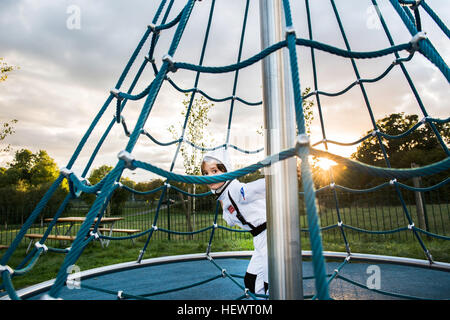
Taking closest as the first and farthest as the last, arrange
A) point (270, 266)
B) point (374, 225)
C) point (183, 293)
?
point (270, 266) → point (183, 293) → point (374, 225)

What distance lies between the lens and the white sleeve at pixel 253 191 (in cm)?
175

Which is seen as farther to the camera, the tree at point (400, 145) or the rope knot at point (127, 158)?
the tree at point (400, 145)

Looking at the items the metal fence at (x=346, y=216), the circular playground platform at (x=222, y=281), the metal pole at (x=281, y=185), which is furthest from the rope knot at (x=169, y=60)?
the metal fence at (x=346, y=216)

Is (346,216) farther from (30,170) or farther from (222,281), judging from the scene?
(30,170)

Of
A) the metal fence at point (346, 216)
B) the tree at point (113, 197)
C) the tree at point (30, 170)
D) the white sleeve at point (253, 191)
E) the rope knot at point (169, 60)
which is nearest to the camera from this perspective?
the rope knot at point (169, 60)

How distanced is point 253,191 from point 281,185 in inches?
32.7

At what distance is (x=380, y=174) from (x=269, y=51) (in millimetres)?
555

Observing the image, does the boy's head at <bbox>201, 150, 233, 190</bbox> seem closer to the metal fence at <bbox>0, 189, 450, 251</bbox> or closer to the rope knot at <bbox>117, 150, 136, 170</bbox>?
the rope knot at <bbox>117, 150, 136, 170</bbox>

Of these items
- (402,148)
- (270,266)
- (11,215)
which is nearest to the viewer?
(270,266)

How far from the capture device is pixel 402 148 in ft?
51.8

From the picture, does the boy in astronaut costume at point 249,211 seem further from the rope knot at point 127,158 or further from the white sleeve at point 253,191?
the rope knot at point 127,158

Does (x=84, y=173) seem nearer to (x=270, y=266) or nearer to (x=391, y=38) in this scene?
(x=270, y=266)

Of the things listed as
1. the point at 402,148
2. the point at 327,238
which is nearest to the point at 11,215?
the point at 327,238

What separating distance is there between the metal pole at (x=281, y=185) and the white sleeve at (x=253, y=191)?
0.74 meters
